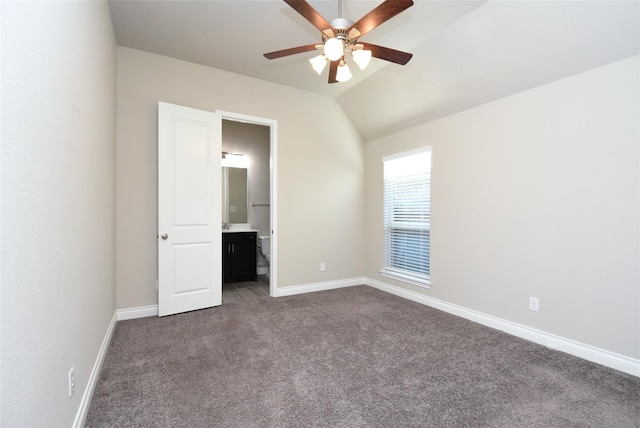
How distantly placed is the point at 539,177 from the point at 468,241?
95 cm

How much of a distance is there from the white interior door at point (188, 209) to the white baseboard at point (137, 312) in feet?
0.46

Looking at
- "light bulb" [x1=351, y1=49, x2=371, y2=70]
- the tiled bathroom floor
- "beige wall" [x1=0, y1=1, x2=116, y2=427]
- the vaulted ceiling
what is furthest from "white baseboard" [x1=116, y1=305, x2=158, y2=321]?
"light bulb" [x1=351, y1=49, x2=371, y2=70]

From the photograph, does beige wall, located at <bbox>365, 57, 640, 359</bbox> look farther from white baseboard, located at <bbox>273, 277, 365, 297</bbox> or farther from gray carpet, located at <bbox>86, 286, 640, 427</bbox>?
white baseboard, located at <bbox>273, 277, 365, 297</bbox>

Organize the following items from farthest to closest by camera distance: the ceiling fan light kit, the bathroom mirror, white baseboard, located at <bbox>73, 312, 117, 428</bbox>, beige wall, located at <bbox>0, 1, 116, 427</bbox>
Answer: the bathroom mirror → the ceiling fan light kit → white baseboard, located at <bbox>73, 312, 117, 428</bbox> → beige wall, located at <bbox>0, 1, 116, 427</bbox>

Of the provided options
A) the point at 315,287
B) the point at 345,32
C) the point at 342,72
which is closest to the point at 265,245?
the point at 315,287

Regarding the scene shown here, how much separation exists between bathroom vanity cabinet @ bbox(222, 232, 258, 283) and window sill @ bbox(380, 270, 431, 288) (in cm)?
216

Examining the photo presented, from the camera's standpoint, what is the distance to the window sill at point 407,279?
3.76 metres

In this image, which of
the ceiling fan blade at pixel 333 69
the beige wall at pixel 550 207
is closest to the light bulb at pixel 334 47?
the ceiling fan blade at pixel 333 69

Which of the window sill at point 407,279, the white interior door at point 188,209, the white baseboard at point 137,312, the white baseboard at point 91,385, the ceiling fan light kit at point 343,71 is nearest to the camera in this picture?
the white baseboard at point 91,385

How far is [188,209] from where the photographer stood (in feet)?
11.1

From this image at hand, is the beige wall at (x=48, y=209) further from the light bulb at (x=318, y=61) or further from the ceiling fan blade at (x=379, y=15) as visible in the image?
the ceiling fan blade at (x=379, y=15)

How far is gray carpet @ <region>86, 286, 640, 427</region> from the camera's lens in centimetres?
167

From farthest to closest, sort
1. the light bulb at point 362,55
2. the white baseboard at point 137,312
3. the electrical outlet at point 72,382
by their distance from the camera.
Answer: the white baseboard at point 137,312 → the light bulb at point 362,55 → the electrical outlet at point 72,382

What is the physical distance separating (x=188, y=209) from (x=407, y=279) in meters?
2.95
